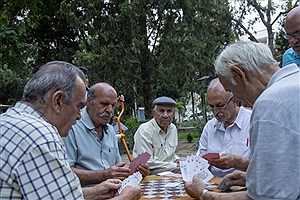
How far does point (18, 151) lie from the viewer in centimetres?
160

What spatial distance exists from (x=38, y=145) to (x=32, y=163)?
68 mm

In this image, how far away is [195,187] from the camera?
2.60 metres

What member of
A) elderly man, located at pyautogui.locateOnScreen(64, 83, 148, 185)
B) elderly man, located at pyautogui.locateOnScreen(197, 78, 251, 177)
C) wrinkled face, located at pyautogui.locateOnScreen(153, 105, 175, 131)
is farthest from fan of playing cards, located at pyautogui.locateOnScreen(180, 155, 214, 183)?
wrinkled face, located at pyautogui.locateOnScreen(153, 105, 175, 131)

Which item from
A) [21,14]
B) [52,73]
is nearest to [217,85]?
[52,73]

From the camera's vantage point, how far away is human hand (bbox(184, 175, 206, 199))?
2572mm

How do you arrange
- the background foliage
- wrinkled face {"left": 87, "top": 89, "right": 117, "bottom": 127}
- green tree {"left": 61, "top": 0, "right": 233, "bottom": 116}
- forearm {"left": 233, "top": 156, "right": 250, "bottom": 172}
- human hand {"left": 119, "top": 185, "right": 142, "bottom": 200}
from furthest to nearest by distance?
green tree {"left": 61, "top": 0, "right": 233, "bottom": 116}
the background foliage
wrinkled face {"left": 87, "top": 89, "right": 117, "bottom": 127}
forearm {"left": 233, "top": 156, "right": 250, "bottom": 172}
human hand {"left": 119, "top": 185, "right": 142, "bottom": 200}

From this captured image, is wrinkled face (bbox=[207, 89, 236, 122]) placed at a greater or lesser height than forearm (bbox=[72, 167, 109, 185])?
greater

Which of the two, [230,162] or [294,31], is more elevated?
[294,31]

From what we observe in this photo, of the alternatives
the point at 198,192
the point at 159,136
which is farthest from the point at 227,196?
the point at 159,136

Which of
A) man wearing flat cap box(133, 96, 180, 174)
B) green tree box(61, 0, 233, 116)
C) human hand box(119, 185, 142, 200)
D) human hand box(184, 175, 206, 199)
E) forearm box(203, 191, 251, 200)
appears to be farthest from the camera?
green tree box(61, 0, 233, 116)

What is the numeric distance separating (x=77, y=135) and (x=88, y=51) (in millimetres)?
12598

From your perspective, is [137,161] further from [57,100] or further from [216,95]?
[57,100]

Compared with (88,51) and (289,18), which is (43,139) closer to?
(289,18)

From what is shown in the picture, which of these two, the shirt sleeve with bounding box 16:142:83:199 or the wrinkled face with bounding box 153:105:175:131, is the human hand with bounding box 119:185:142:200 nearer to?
the shirt sleeve with bounding box 16:142:83:199
